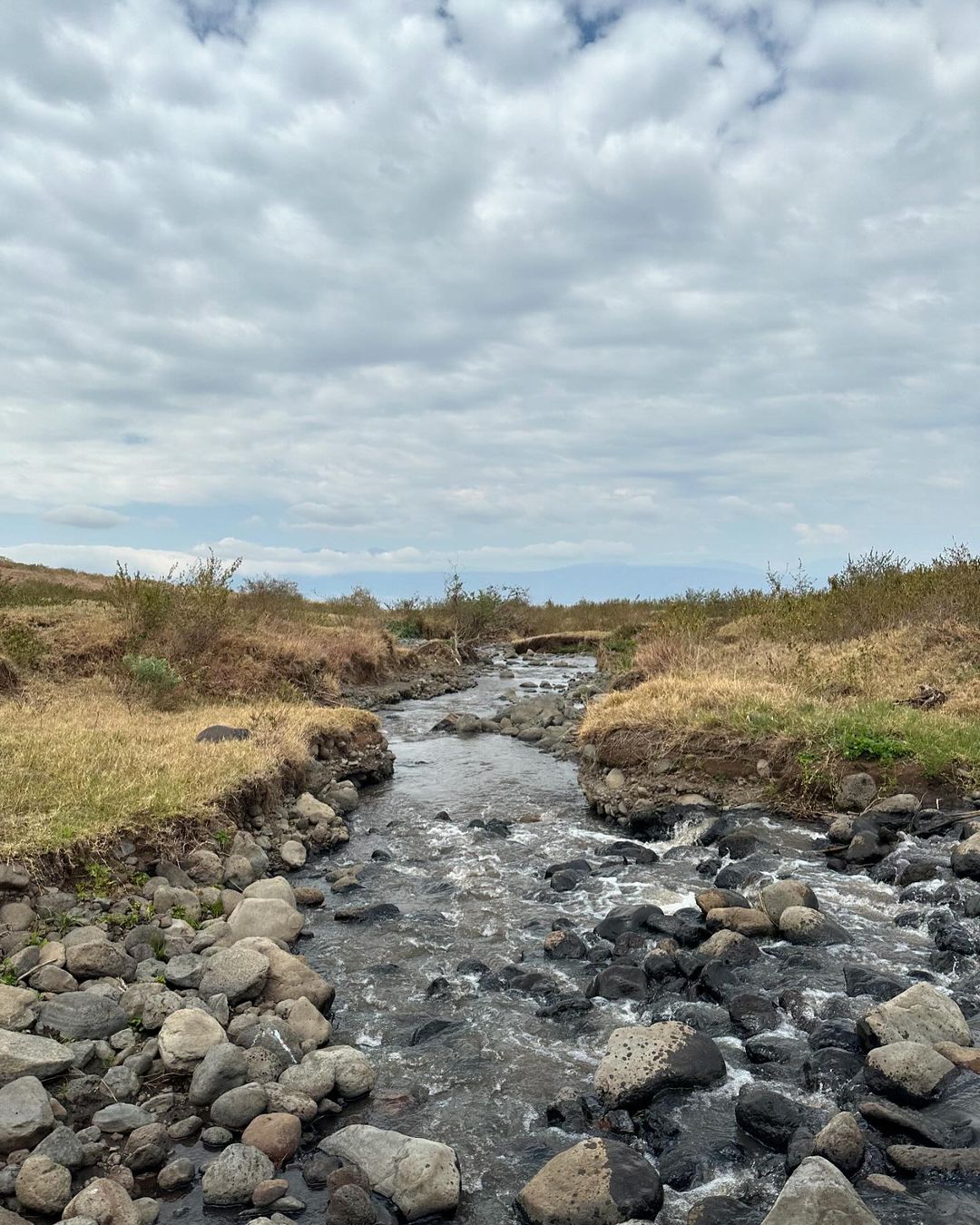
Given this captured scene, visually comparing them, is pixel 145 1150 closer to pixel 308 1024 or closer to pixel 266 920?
pixel 308 1024

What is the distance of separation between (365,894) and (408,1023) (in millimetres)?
3024

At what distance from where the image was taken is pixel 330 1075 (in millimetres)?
5641

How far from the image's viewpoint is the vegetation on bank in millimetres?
11961

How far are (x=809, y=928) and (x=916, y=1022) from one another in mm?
1963

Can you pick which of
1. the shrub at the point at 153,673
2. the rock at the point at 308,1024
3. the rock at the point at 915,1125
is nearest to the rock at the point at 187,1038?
the rock at the point at 308,1024

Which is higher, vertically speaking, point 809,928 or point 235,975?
point 809,928

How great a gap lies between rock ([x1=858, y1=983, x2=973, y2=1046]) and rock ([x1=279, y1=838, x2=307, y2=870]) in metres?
6.87

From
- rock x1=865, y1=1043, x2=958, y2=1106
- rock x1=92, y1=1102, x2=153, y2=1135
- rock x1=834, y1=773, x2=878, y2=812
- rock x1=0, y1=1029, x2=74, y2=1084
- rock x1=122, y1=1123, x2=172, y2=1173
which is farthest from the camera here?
rock x1=834, y1=773, x2=878, y2=812

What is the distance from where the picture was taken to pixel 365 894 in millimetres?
9617

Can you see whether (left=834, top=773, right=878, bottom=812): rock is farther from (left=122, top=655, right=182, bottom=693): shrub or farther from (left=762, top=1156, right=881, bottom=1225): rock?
(left=122, top=655, right=182, bottom=693): shrub

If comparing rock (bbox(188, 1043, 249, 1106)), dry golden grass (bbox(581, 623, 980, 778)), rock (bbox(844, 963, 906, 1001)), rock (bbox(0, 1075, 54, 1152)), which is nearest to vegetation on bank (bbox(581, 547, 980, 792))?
dry golden grass (bbox(581, 623, 980, 778))

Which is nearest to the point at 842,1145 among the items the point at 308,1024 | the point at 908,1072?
the point at 908,1072

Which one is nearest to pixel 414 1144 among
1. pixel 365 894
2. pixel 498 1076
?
pixel 498 1076

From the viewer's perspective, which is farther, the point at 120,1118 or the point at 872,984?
the point at 872,984
